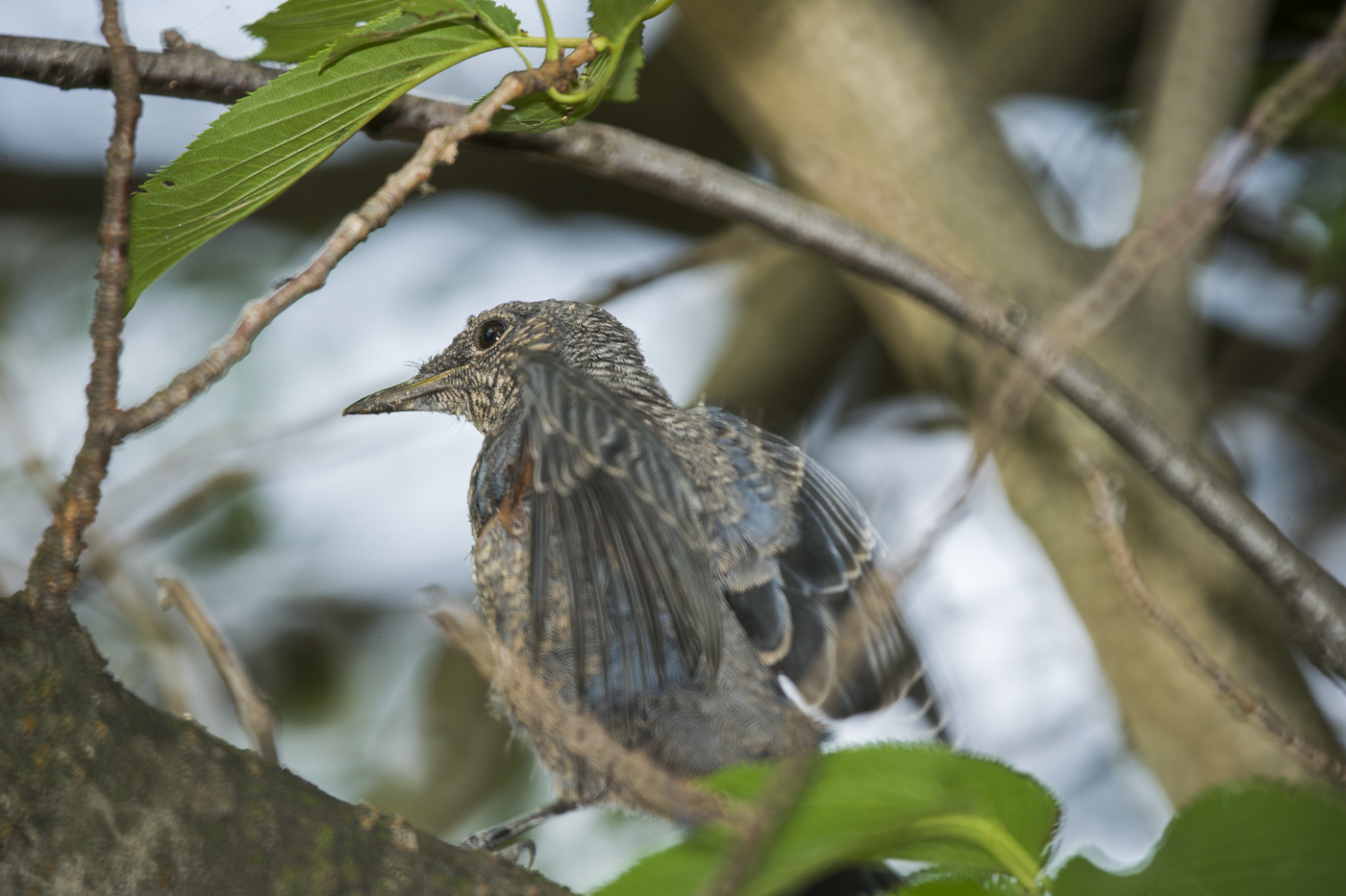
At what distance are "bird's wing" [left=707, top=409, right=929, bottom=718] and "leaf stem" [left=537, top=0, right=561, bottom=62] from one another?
3.19 ft

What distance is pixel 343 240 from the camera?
1.14m

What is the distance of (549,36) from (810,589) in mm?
1189

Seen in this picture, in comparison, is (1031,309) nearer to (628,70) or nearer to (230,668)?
(628,70)

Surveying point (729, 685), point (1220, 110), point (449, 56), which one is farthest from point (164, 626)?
point (1220, 110)

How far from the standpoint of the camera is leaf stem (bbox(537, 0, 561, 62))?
119 centimetres

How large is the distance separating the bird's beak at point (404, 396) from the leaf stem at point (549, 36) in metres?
1.05

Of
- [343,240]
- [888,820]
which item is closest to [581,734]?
[888,820]

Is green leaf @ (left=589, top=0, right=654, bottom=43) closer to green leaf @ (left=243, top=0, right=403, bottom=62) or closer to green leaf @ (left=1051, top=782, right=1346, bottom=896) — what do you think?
green leaf @ (left=243, top=0, right=403, bottom=62)

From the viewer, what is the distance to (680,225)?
4258 millimetres

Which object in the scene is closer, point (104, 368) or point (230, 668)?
point (104, 368)

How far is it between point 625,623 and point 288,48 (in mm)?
893

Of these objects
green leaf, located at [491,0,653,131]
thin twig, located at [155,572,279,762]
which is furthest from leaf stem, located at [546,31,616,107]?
thin twig, located at [155,572,279,762]

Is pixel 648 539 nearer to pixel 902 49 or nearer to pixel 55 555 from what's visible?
pixel 55 555

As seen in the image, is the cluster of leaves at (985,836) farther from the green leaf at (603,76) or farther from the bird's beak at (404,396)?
the bird's beak at (404,396)
